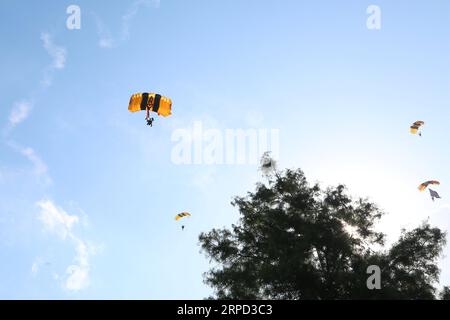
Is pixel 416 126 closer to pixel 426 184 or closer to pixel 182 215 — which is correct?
pixel 426 184

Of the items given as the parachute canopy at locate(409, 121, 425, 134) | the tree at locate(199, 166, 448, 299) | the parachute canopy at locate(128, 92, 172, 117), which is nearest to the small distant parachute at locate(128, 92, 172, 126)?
the parachute canopy at locate(128, 92, 172, 117)

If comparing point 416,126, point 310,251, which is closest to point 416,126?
point 416,126

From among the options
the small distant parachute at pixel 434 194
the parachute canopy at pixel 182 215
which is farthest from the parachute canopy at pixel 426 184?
the parachute canopy at pixel 182 215

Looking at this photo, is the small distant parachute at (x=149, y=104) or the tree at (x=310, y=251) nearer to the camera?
the tree at (x=310, y=251)

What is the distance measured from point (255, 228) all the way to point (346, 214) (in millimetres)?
5335

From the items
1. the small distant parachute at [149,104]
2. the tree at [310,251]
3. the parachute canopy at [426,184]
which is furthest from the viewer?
the parachute canopy at [426,184]

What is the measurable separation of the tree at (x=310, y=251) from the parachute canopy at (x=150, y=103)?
8.15 metres

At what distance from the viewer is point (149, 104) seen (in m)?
26.8

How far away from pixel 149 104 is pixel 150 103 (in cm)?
10

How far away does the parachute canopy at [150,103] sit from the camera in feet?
87.2

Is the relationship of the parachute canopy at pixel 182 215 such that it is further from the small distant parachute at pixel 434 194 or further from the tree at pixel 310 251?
the small distant parachute at pixel 434 194

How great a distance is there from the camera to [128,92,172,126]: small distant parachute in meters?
26.6

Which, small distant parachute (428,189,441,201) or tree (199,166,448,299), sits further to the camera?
small distant parachute (428,189,441,201)

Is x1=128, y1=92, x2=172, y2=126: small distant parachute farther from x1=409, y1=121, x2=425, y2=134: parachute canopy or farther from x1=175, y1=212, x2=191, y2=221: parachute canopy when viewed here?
x1=409, y1=121, x2=425, y2=134: parachute canopy
